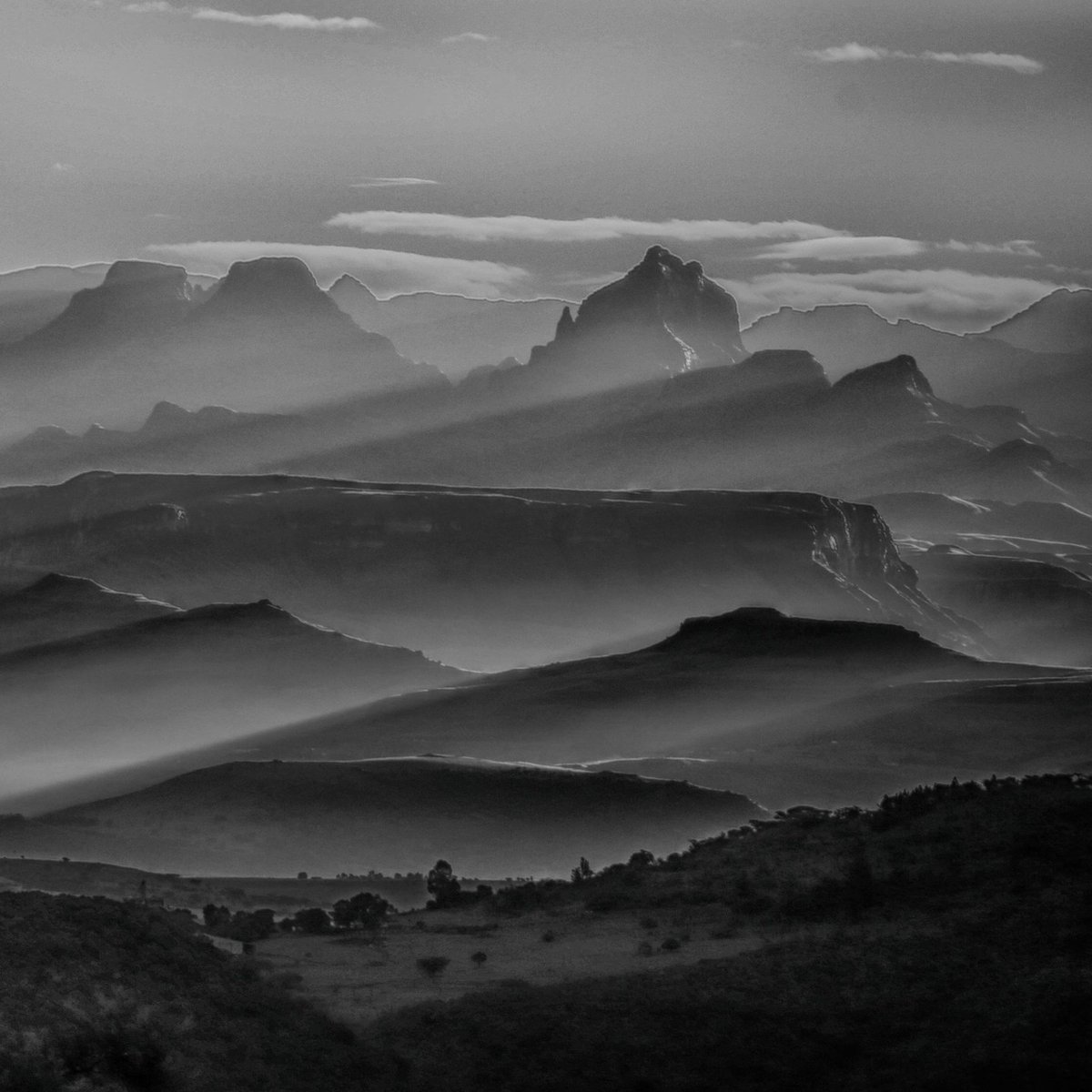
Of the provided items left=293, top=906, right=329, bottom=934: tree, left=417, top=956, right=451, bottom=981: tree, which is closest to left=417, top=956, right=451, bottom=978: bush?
left=417, top=956, right=451, bottom=981: tree

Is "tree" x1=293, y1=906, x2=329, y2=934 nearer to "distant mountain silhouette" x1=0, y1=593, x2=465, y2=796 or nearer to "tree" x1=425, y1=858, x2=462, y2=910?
"tree" x1=425, y1=858, x2=462, y2=910

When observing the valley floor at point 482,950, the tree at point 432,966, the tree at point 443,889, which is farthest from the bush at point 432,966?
the tree at point 443,889

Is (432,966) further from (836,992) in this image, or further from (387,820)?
(387,820)

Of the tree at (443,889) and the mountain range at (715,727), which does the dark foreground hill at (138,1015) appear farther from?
the mountain range at (715,727)

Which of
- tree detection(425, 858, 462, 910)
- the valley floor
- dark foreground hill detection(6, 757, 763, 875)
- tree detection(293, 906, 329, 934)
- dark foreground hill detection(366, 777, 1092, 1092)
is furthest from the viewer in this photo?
dark foreground hill detection(6, 757, 763, 875)

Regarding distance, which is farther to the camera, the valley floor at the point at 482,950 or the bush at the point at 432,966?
the bush at the point at 432,966

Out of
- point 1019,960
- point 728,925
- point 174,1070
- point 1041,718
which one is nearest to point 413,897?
point 728,925

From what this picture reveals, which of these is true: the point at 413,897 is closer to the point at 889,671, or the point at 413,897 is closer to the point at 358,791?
the point at 358,791
